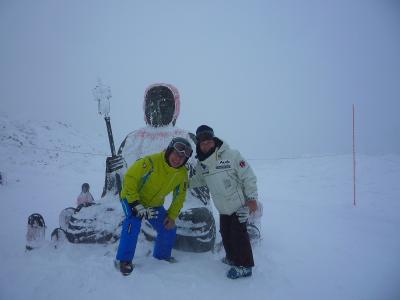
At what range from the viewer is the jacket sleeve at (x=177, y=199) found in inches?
112

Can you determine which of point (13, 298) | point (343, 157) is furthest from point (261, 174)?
point (13, 298)

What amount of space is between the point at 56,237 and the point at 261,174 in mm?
10128

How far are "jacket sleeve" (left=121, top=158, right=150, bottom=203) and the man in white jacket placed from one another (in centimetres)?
65

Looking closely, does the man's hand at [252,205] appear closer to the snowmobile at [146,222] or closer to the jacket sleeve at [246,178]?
the jacket sleeve at [246,178]

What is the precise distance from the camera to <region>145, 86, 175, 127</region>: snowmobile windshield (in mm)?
3830

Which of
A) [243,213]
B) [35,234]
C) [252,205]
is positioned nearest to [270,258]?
[243,213]

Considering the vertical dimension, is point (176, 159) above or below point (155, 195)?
above

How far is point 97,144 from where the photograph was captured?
55.2 feet

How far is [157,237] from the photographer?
2932 mm

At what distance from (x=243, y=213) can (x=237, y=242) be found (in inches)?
13.1

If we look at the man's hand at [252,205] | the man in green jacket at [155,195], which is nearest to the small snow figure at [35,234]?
the man in green jacket at [155,195]

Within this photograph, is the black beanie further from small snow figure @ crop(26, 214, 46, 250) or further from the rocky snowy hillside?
the rocky snowy hillside

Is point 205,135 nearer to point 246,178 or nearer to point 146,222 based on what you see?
point 246,178

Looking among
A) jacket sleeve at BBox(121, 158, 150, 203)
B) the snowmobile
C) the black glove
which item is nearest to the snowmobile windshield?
the snowmobile
